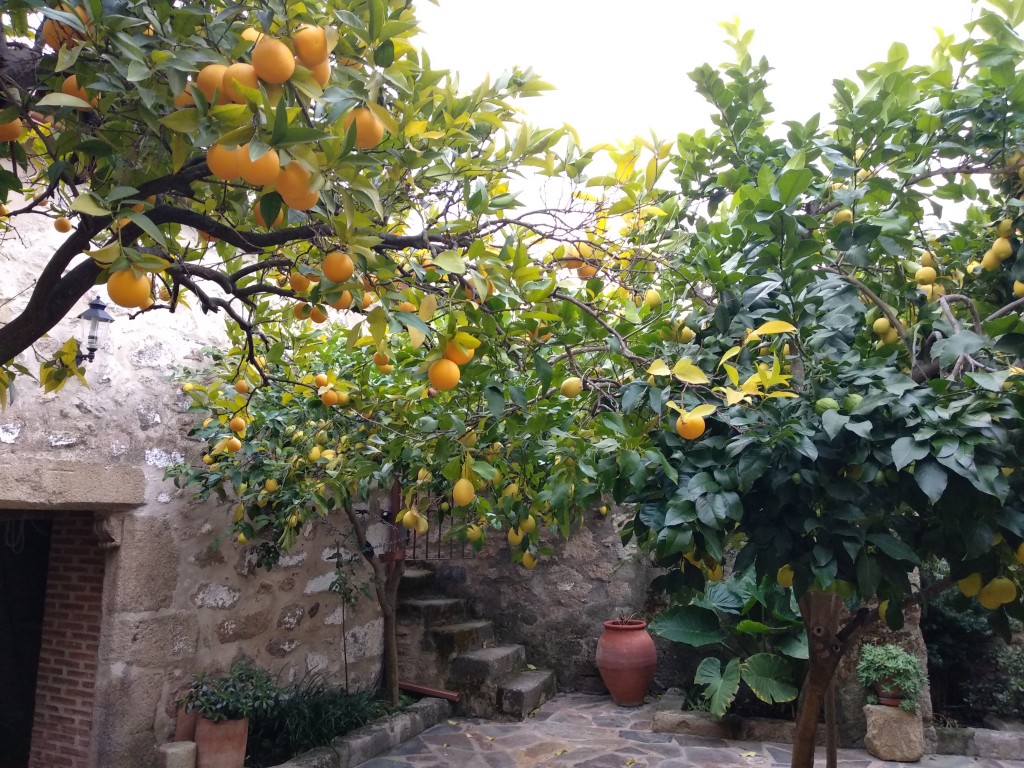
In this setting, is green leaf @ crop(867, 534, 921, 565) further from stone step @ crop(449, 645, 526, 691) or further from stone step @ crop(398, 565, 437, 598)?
stone step @ crop(398, 565, 437, 598)

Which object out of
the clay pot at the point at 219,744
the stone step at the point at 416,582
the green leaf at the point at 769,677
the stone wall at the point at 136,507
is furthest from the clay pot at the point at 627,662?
the clay pot at the point at 219,744

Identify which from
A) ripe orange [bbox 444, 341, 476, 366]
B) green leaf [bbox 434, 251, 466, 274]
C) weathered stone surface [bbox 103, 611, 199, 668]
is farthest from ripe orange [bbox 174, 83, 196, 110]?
weathered stone surface [bbox 103, 611, 199, 668]

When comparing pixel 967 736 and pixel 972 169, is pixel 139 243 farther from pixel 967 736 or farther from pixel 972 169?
pixel 967 736

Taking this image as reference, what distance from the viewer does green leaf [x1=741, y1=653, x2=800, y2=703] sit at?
4305 millimetres

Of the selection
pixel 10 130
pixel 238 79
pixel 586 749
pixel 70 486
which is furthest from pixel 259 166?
pixel 586 749

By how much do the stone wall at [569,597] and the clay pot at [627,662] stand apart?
27cm

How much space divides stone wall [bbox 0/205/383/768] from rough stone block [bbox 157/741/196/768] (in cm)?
6

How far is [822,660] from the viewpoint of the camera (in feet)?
7.23

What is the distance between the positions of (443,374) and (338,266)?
308 millimetres

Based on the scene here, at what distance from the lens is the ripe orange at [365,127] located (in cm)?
124

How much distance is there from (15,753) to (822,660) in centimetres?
445

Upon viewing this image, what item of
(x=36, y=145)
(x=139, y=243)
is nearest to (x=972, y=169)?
(x=139, y=243)

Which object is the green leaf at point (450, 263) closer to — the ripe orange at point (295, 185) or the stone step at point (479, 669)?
the ripe orange at point (295, 185)

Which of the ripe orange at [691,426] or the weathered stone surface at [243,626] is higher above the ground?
the ripe orange at [691,426]
